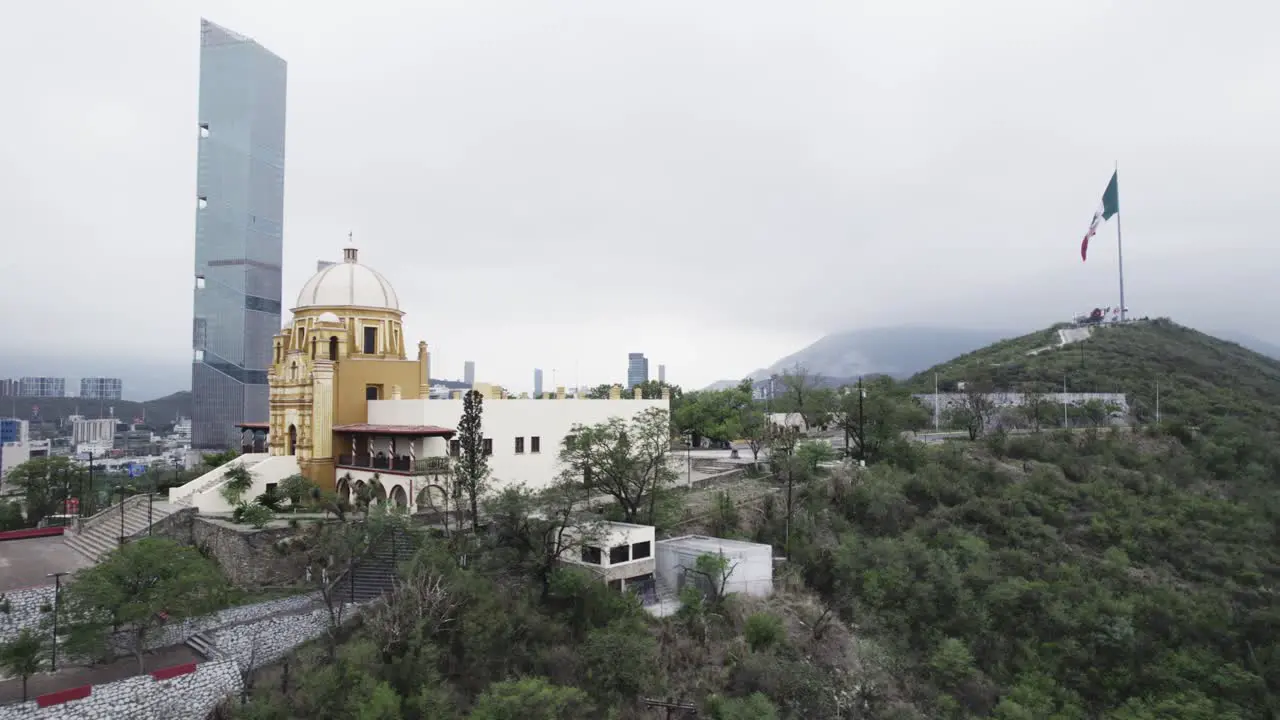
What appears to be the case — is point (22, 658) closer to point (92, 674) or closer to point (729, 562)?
point (92, 674)

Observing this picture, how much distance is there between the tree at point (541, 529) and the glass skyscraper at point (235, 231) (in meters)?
82.4

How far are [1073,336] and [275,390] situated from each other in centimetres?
8612

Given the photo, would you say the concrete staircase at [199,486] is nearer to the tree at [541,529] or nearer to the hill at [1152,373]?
the tree at [541,529]

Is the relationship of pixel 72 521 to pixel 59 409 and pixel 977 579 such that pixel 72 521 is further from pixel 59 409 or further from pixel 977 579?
pixel 59 409

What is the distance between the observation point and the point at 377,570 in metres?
25.2

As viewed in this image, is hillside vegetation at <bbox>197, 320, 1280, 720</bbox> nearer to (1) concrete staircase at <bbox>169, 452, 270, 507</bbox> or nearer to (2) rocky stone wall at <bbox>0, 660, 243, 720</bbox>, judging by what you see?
(2) rocky stone wall at <bbox>0, 660, 243, 720</bbox>

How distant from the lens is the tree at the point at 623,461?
28.6 meters

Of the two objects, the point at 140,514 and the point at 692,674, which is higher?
the point at 140,514

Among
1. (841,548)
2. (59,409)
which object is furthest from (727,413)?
(59,409)

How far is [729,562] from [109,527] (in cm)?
2551

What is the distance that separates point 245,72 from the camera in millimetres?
102562

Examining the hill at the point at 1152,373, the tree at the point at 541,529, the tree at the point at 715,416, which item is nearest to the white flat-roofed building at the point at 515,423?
the tree at the point at 541,529

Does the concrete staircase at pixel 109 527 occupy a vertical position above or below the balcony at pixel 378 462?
below

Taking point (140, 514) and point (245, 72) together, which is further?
point (245, 72)
